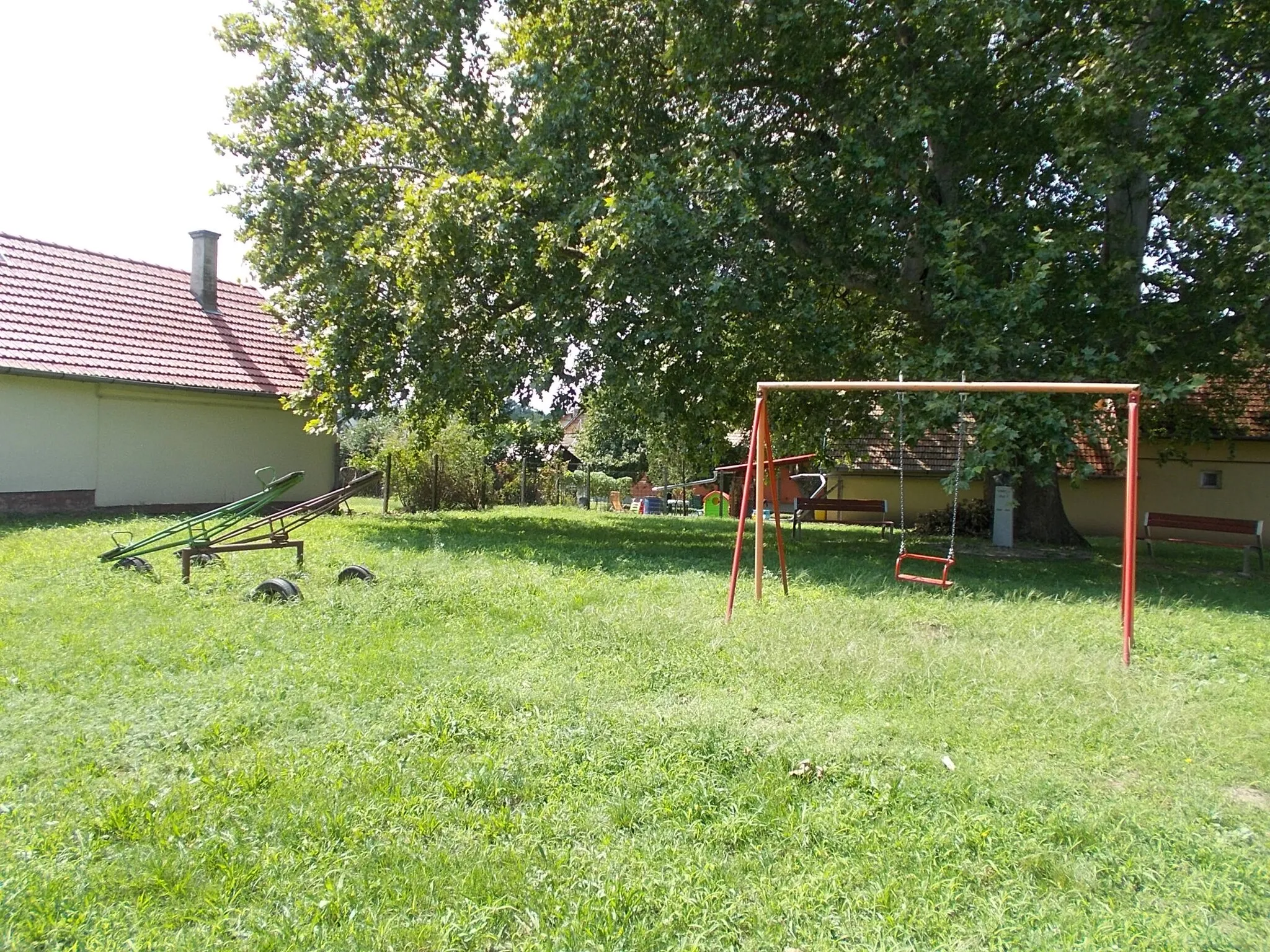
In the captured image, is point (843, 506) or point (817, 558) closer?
point (817, 558)

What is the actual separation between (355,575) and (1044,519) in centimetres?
1267

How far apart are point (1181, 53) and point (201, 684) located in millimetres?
13094

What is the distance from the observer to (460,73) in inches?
574

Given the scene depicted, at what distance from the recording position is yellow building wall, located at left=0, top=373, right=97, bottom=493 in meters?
14.8

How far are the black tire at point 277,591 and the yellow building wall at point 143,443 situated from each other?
1051cm

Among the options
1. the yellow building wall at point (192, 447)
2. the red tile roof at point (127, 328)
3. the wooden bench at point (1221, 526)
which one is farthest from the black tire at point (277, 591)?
the wooden bench at point (1221, 526)

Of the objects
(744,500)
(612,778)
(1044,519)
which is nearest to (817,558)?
(744,500)

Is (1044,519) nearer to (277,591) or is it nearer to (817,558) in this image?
(817,558)

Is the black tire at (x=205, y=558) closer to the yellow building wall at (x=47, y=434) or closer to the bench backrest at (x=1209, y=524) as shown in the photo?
the yellow building wall at (x=47, y=434)

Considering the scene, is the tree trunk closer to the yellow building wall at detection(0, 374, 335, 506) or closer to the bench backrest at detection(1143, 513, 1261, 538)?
the bench backrest at detection(1143, 513, 1261, 538)

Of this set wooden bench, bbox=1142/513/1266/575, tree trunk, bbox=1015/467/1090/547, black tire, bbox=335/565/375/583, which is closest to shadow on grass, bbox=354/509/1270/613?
wooden bench, bbox=1142/513/1266/575

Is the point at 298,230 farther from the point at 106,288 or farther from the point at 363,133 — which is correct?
the point at 106,288

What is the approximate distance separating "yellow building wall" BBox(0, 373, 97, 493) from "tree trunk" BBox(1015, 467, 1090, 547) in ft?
56.3

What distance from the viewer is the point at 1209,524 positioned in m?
13.4
